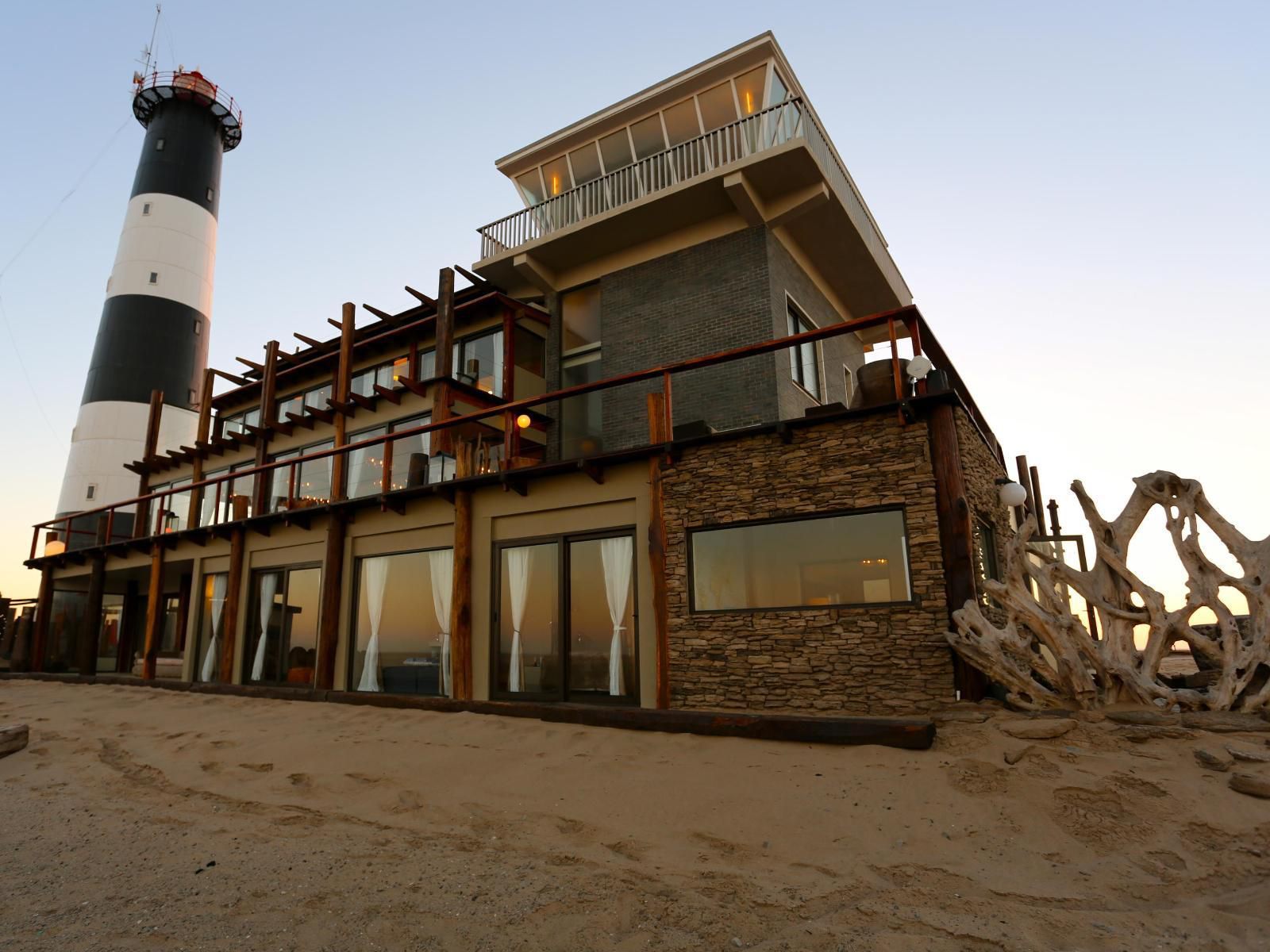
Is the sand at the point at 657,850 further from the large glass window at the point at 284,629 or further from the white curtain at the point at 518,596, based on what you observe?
the large glass window at the point at 284,629

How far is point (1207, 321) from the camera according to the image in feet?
39.6

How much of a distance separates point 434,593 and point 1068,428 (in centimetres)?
1521

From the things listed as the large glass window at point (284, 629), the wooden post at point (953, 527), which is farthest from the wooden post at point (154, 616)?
the wooden post at point (953, 527)

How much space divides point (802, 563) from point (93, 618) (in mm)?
18590

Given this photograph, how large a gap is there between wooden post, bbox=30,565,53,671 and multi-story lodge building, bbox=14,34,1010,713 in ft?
0.54

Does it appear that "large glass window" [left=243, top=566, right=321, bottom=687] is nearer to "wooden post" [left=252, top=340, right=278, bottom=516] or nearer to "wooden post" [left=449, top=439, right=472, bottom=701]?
"wooden post" [left=449, top=439, right=472, bottom=701]

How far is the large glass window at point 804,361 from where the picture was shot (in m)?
12.9

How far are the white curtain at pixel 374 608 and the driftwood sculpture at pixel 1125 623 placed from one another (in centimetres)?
862

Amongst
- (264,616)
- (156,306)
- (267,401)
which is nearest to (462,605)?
(264,616)

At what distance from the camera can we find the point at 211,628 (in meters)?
14.3

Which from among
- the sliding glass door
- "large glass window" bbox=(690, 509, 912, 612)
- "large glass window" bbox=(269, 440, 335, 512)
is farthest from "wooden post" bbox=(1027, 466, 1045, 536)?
"large glass window" bbox=(269, 440, 335, 512)

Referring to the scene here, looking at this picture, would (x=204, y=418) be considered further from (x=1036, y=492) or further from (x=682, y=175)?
(x=1036, y=492)

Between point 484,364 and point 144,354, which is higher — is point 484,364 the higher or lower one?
the lower one

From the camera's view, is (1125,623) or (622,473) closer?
(1125,623)
